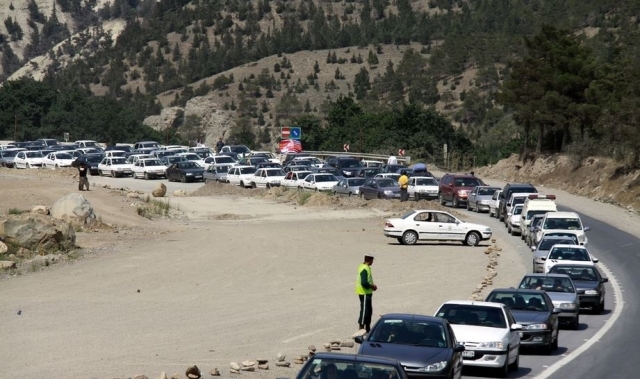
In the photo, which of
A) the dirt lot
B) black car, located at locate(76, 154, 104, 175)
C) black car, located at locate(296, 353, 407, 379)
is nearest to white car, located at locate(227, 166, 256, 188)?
the dirt lot

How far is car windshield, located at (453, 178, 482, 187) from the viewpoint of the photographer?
192 ft

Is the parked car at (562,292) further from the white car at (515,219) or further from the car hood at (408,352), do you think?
the white car at (515,219)

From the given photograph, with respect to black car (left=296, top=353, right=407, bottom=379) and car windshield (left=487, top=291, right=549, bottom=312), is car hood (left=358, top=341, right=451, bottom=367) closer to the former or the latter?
black car (left=296, top=353, right=407, bottom=379)

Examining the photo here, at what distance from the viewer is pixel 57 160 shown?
3236 inches

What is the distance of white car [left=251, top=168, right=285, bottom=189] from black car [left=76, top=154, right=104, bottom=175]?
1691 cm

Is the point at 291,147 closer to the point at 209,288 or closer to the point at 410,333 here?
the point at 209,288

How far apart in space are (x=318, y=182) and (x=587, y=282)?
36791mm

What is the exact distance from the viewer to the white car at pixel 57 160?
81.8m

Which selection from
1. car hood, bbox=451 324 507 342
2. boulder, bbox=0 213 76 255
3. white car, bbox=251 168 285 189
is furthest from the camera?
white car, bbox=251 168 285 189

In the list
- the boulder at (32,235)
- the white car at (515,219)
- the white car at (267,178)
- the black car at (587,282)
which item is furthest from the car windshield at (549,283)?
the white car at (267,178)

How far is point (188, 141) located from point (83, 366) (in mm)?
116636

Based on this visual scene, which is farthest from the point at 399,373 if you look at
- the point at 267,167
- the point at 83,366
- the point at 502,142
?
the point at 502,142

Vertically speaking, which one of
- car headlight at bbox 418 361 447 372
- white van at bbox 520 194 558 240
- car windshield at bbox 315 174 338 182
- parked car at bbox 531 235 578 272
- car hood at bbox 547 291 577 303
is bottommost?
car windshield at bbox 315 174 338 182

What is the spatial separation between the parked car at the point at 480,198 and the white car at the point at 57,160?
35939mm
